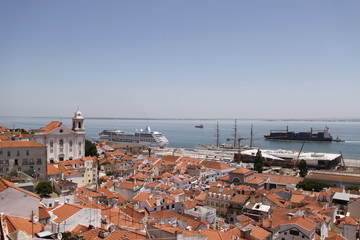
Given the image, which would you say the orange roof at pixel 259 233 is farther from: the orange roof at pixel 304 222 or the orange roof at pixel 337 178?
the orange roof at pixel 337 178

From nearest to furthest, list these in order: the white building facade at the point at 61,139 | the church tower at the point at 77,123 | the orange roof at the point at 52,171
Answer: the orange roof at the point at 52,171 → the white building facade at the point at 61,139 → the church tower at the point at 77,123

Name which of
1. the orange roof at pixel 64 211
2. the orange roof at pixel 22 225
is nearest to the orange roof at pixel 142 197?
the orange roof at pixel 64 211

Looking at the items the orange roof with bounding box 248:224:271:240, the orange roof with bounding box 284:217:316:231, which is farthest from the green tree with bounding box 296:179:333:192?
the orange roof with bounding box 248:224:271:240

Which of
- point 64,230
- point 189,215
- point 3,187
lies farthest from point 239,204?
point 3,187

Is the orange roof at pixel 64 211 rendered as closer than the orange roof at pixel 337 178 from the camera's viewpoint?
Yes

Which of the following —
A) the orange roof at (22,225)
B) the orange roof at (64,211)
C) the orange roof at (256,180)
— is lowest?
the orange roof at (256,180)

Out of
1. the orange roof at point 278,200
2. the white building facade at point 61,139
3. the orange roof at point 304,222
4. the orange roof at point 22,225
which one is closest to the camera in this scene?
the orange roof at point 22,225

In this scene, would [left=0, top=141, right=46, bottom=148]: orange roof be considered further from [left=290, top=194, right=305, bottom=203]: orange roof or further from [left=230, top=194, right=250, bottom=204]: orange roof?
[left=290, top=194, right=305, bottom=203]: orange roof
